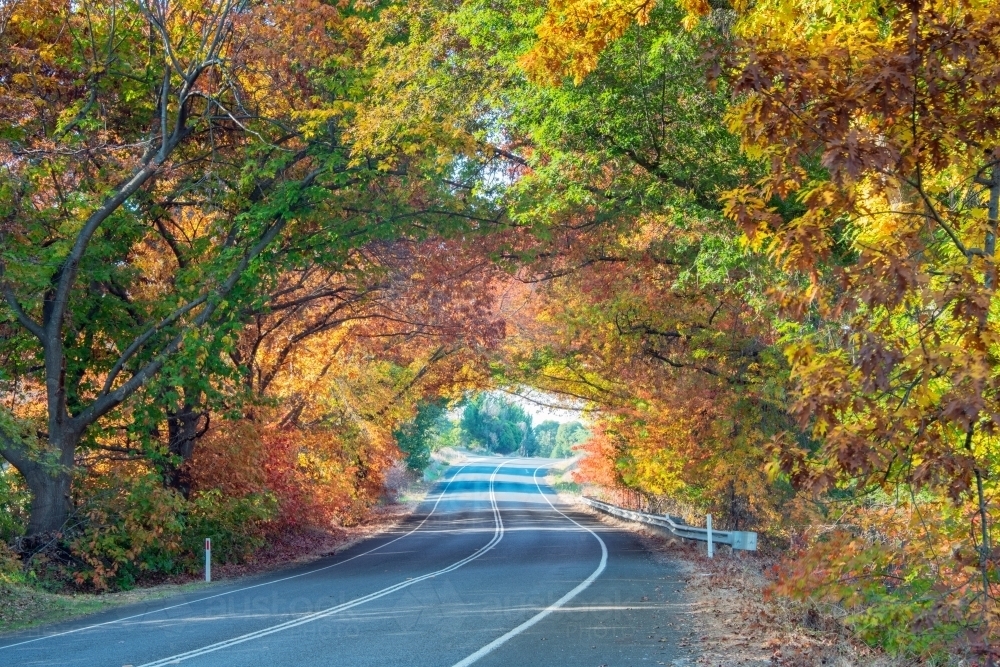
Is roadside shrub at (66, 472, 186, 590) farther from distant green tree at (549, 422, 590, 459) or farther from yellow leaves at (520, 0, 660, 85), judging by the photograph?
distant green tree at (549, 422, 590, 459)

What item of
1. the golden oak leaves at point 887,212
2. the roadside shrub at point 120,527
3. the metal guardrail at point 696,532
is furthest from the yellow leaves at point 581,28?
the roadside shrub at point 120,527

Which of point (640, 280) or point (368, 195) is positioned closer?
point (368, 195)

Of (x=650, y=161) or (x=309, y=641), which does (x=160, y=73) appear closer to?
(x=650, y=161)

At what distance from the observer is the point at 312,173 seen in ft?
57.9

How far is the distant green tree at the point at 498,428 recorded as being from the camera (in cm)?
14762

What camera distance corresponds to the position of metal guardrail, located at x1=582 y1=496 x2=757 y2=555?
56.1 feet

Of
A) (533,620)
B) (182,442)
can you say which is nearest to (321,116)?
(533,620)

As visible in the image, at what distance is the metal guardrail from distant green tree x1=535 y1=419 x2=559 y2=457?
401 ft

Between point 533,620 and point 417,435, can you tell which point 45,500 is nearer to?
point 533,620

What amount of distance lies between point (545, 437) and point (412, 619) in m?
162

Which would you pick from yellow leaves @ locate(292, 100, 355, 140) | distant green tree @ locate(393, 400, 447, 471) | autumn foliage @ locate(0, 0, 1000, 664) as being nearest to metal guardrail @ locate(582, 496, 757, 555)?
autumn foliage @ locate(0, 0, 1000, 664)

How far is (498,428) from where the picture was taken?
152 m

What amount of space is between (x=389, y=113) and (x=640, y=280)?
8134 millimetres

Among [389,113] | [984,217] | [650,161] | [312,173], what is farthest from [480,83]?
[984,217]
